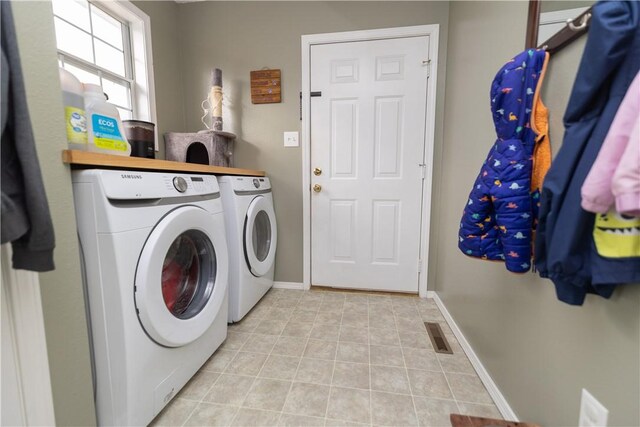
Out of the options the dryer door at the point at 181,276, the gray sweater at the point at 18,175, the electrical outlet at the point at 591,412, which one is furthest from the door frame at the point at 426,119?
the gray sweater at the point at 18,175

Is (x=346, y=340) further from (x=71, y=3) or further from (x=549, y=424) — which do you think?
(x=71, y=3)

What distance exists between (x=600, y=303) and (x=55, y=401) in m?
1.44

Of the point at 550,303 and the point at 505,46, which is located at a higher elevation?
the point at 505,46

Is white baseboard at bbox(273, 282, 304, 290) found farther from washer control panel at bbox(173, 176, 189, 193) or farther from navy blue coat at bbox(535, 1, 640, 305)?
navy blue coat at bbox(535, 1, 640, 305)

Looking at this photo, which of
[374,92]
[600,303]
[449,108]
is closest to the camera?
[600,303]

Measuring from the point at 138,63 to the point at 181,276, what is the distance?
1.71 m

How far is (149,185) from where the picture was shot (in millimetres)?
876

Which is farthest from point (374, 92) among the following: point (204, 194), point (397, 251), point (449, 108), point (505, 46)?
point (204, 194)

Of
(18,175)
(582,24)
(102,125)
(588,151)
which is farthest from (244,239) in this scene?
(582,24)

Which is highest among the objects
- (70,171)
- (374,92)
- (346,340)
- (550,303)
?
(374,92)

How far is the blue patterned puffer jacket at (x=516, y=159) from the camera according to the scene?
751 mm

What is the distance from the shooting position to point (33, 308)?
649mm

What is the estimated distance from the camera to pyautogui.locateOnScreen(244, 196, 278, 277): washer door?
1.61m

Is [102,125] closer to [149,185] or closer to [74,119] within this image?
[74,119]
